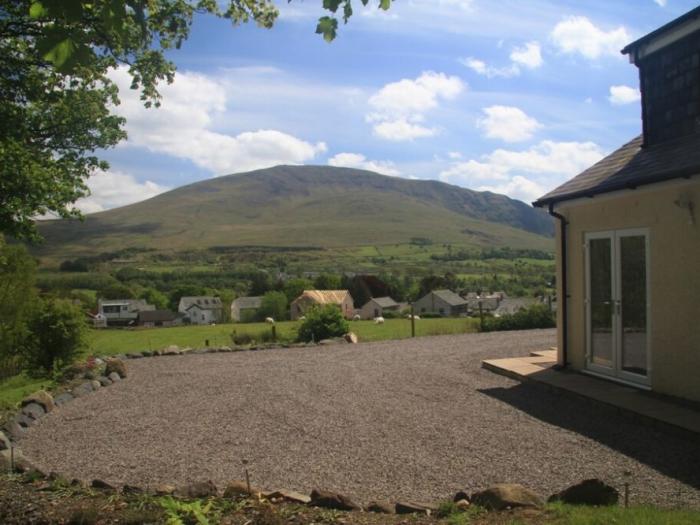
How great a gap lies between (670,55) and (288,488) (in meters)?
8.58

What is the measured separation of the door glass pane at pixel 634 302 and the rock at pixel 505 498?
486 centimetres

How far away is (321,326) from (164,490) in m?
13.0

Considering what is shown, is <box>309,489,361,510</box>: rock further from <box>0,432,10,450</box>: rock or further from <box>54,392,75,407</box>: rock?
<box>54,392,75,407</box>: rock

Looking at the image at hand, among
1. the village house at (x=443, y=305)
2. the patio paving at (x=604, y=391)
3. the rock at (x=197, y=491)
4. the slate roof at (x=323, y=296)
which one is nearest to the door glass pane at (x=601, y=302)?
the patio paving at (x=604, y=391)

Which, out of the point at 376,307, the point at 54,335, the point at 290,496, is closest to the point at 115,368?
the point at 54,335

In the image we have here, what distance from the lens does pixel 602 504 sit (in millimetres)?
4324

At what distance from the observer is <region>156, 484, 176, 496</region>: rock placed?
478 centimetres

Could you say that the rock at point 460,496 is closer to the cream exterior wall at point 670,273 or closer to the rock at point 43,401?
the cream exterior wall at point 670,273

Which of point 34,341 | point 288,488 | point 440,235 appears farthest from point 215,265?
point 288,488

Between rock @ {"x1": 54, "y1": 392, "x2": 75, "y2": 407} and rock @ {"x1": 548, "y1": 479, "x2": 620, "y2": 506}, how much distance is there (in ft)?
26.4

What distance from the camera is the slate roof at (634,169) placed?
24.7ft

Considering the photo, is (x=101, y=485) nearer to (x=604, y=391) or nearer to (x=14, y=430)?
(x=14, y=430)

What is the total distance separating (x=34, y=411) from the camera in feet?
28.0

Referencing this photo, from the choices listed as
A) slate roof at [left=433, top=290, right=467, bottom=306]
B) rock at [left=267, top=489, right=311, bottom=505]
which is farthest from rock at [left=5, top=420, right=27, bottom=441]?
slate roof at [left=433, top=290, right=467, bottom=306]
